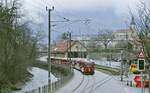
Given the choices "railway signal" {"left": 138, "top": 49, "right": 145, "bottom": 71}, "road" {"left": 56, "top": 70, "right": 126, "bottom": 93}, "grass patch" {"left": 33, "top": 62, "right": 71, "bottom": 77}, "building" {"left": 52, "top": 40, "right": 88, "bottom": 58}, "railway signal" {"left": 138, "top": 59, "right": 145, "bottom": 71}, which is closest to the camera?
"railway signal" {"left": 138, "top": 49, "right": 145, "bottom": 71}

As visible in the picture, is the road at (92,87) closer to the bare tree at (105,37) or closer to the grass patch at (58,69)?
the grass patch at (58,69)

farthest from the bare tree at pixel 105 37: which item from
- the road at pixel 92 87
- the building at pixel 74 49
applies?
the road at pixel 92 87

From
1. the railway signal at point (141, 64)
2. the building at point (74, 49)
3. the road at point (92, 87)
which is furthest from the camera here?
the building at point (74, 49)

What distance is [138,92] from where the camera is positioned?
49625mm

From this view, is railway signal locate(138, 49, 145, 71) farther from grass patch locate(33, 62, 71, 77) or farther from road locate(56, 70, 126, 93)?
grass patch locate(33, 62, 71, 77)

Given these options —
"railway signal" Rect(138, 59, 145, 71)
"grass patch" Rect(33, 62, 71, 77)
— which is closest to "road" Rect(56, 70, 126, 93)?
"grass patch" Rect(33, 62, 71, 77)

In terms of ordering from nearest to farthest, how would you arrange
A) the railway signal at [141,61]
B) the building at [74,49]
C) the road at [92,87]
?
the railway signal at [141,61] < the road at [92,87] < the building at [74,49]

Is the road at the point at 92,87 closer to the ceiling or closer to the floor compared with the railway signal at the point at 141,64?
closer to the floor

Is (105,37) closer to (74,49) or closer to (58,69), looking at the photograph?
(74,49)

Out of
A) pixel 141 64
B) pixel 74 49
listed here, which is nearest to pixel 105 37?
pixel 74 49

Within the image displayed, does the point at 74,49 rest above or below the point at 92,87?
above

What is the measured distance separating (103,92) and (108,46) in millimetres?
121765

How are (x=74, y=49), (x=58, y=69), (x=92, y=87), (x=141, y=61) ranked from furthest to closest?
(x=74, y=49) < (x=58, y=69) < (x=92, y=87) < (x=141, y=61)

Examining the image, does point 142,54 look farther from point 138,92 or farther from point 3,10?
point 3,10
